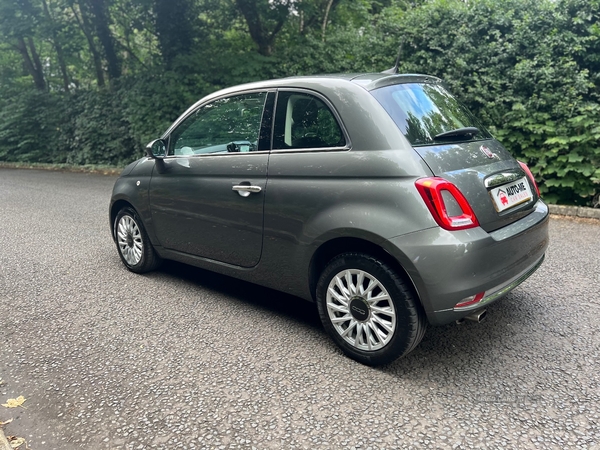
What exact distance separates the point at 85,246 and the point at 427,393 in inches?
188

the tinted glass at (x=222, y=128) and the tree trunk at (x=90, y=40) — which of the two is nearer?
the tinted glass at (x=222, y=128)

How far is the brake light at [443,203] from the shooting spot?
2.62m

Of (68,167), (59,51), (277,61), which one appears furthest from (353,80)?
(59,51)

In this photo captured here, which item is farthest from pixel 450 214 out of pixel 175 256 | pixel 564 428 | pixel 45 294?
pixel 45 294

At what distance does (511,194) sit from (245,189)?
1.82 m

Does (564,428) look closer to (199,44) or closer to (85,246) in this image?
(85,246)

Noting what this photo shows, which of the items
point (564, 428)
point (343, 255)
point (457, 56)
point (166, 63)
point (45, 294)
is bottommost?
point (564, 428)

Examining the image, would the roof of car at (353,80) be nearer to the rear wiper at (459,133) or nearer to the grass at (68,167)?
the rear wiper at (459,133)

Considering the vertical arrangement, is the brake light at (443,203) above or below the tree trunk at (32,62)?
below

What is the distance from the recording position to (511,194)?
9.99 feet

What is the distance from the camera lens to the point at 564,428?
2.34m

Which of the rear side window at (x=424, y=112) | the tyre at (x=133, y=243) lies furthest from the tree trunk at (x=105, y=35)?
the rear side window at (x=424, y=112)

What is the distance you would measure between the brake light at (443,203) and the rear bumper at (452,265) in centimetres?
4

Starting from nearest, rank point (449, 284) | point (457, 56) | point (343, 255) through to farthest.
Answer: point (449, 284) < point (343, 255) < point (457, 56)
